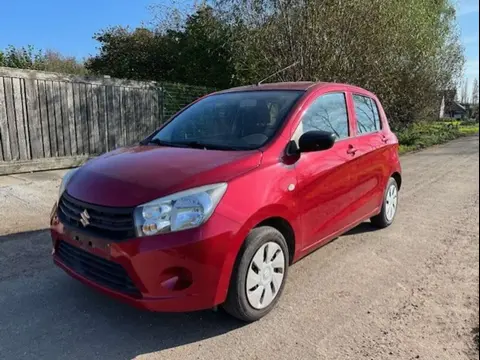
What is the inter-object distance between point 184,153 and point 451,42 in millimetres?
17834

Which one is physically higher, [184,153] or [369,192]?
[184,153]

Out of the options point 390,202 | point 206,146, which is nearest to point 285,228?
point 206,146

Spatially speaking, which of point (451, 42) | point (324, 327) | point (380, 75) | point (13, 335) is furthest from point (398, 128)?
point (13, 335)

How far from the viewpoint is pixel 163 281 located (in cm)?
267

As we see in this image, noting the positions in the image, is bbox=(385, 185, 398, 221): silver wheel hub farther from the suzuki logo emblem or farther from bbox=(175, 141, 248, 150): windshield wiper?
the suzuki logo emblem

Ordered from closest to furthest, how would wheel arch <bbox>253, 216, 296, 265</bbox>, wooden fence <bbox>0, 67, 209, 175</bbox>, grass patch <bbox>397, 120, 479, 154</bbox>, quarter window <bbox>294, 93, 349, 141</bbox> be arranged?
1. wheel arch <bbox>253, 216, 296, 265</bbox>
2. quarter window <bbox>294, 93, 349, 141</bbox>
3. wooden fence <bbox>0, 67, 209, 175</bbox>
4. grass patch <bbox>397, 120, 479, 154</bbox>

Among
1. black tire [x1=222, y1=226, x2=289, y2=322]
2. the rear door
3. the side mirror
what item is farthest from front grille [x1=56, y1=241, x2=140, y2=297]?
the rear door

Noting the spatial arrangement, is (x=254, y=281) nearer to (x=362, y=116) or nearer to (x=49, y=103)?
(x=362, y=116)

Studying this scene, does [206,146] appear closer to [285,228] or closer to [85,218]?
[285,228]

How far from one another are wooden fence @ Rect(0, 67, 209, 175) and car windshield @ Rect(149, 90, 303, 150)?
4.75 m

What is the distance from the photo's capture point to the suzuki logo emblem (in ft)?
9.38

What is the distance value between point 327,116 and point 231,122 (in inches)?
38.8

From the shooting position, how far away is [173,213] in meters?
2.67

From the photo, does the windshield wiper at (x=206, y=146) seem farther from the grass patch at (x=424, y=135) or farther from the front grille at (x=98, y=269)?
the grass patch at (x=424, y=135)
